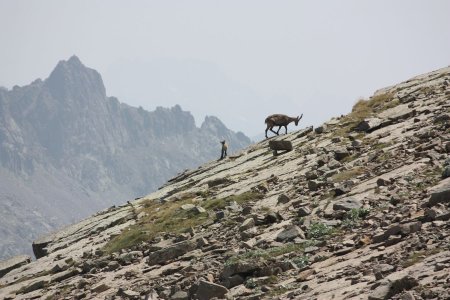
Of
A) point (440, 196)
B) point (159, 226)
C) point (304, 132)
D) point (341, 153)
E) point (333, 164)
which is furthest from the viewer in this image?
point (304, 132)

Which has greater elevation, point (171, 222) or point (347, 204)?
point (171, 222)

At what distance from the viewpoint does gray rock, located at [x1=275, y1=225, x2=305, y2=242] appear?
18.1 meters

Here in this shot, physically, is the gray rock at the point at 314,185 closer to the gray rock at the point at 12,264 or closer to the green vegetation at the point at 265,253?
the green vegetation at the point at 265,253

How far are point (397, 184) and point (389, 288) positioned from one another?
8.84 m

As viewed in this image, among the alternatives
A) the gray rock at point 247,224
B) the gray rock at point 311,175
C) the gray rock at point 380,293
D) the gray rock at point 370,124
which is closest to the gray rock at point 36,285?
the gray rock at point 247,224

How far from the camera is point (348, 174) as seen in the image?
78.0 feet

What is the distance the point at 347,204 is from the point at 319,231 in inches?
65.7

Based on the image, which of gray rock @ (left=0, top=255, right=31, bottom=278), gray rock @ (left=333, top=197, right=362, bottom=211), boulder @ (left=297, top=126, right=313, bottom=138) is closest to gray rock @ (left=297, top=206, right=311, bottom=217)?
gray rock @ (left=333, top=197, right=362, bottom=211)

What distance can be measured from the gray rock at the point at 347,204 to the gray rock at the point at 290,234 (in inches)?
62.1

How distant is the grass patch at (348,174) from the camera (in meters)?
23.5

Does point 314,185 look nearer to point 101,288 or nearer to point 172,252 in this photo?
point 172,252

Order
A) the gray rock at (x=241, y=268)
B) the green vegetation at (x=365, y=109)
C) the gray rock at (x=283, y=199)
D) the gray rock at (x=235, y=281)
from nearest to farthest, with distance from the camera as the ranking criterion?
the gray rock at (x=235, y=281) → the gray rock at (x=241, y=268) → the gray rock at (x=283, y=199) → the green vegetation at (x=365, y=109)

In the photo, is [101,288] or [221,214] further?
[221,214]

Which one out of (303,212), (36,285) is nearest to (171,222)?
(36,285)
